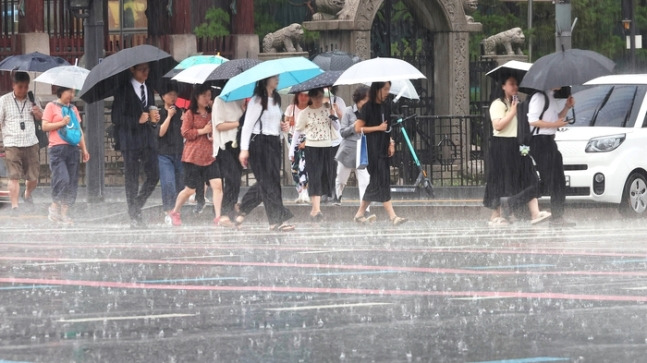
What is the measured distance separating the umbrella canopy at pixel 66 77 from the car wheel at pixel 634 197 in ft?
20.3

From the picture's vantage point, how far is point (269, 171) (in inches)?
663

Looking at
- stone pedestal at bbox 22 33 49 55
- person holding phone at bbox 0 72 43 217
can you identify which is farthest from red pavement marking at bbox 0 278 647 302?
stone pedestal at bbox 22 33 49 55

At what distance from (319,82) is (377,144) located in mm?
1651

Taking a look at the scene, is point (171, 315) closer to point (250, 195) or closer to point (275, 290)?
point (275, 290)

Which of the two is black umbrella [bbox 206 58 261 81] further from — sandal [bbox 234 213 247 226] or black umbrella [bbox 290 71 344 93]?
sandal [bbox 234 213 247 226]

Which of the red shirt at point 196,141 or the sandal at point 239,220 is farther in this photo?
the red shirt at point 196,141

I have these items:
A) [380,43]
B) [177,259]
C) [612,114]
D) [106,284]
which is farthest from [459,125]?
[106,284]

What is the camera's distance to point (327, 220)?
1919cm

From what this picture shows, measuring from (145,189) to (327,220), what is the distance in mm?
2398

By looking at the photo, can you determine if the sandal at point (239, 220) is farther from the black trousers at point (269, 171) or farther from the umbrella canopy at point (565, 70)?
the umbrella canopy at point (565, 70)

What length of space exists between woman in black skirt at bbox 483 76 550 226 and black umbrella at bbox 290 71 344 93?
2.50m

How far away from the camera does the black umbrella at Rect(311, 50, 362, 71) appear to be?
22062 millimetres

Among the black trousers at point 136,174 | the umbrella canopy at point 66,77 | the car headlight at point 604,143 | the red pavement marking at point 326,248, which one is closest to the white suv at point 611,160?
the car headlight at point 604,143

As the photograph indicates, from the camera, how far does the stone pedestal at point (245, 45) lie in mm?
32469
